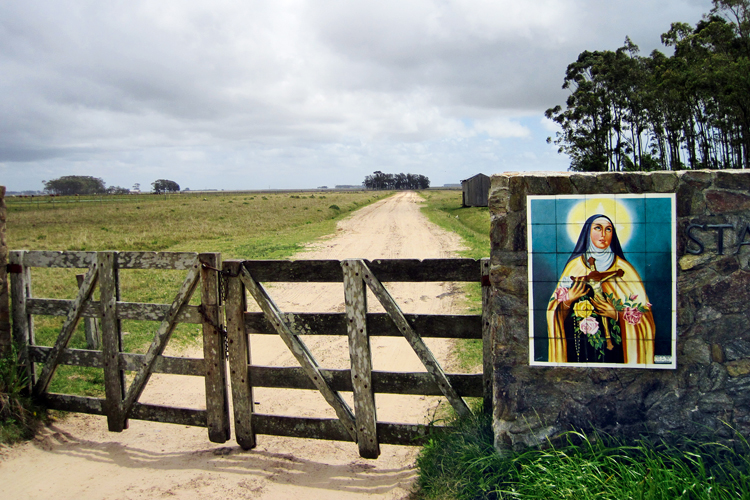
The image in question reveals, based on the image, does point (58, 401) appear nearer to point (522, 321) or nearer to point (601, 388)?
point (522, 321)

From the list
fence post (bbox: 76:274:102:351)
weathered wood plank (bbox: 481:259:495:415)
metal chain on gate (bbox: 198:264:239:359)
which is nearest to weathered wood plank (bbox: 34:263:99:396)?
metal chain on gate (bbox: 198:264:239:359)

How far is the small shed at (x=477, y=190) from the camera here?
44031 millimetres

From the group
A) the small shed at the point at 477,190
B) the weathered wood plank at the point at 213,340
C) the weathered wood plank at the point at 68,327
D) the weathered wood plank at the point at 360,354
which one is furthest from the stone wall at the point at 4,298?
the small shed at the point at 477,190

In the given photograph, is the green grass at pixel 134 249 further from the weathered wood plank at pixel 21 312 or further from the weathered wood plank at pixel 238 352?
the weathered wood plank at pixel 238 352

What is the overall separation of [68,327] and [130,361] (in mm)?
837

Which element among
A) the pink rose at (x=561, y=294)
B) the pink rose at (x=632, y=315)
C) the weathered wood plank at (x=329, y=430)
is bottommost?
the weathered wood plank at (x=329, y=430)

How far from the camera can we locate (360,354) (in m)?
4.87

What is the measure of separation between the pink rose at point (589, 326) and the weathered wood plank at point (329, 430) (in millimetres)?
1513

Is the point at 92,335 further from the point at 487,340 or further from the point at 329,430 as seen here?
the point at 487,340

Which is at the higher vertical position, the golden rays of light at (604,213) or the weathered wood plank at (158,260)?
the golden rays of light at (604,213)

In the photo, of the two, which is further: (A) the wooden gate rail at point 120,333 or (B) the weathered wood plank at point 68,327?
(B) the weathered wood plank at point 68,327

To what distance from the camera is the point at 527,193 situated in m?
4.10

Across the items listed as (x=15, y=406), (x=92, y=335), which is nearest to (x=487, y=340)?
(x=15, y=406)

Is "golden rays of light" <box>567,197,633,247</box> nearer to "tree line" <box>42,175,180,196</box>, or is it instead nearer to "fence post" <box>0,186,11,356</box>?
"fence post" <box>0,186,11,356</box>
